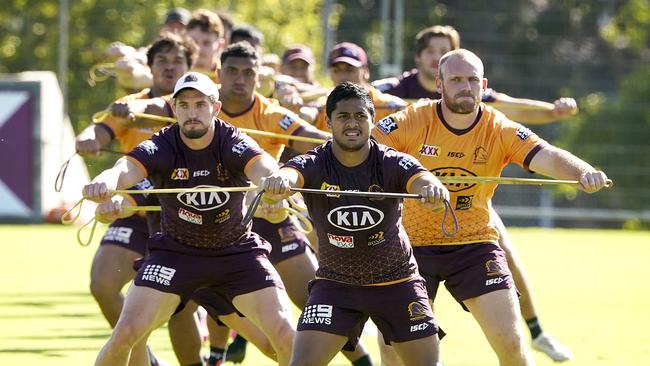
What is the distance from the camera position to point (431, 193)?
6980mm

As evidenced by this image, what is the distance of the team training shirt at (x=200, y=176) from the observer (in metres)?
7.85

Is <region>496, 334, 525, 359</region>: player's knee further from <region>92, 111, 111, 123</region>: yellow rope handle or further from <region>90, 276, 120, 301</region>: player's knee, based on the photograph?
<region>92, 111, 111, 123</region>: yellow rope handle

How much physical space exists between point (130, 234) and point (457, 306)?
4.65 m

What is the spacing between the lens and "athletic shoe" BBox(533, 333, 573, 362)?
9.76 metres

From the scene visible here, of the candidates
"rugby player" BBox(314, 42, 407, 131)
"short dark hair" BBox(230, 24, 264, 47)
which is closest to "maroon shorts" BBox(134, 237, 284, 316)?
"rugby player" BBox(314, 42, 407, 131)

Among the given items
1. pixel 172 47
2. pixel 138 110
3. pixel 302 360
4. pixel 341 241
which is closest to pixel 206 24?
pixel 172 47

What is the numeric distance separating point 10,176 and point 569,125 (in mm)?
10935

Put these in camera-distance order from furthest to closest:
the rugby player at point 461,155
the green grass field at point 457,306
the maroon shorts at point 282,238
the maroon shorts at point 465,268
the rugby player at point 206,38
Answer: the rugby player at point 206,38 < the green grass field at point 457,306 < the maroon shorts at point 282,238 < the rugby player at point 461,155 < the maroon shorts at point 465,268

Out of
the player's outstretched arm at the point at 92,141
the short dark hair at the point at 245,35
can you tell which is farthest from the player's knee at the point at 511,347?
the short dark hair at the point at 245,35

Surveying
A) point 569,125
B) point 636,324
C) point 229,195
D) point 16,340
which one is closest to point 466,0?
point 569,125

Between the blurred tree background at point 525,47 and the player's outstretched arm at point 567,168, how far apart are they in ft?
49.1

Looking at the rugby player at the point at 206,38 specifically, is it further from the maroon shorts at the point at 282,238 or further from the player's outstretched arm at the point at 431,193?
the player's outstretched arm at the point at 431,193

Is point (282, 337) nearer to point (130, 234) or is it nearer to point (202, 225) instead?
point (202, 225)

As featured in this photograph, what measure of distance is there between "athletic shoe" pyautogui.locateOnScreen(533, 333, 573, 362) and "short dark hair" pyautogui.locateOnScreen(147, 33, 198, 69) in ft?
10.6
